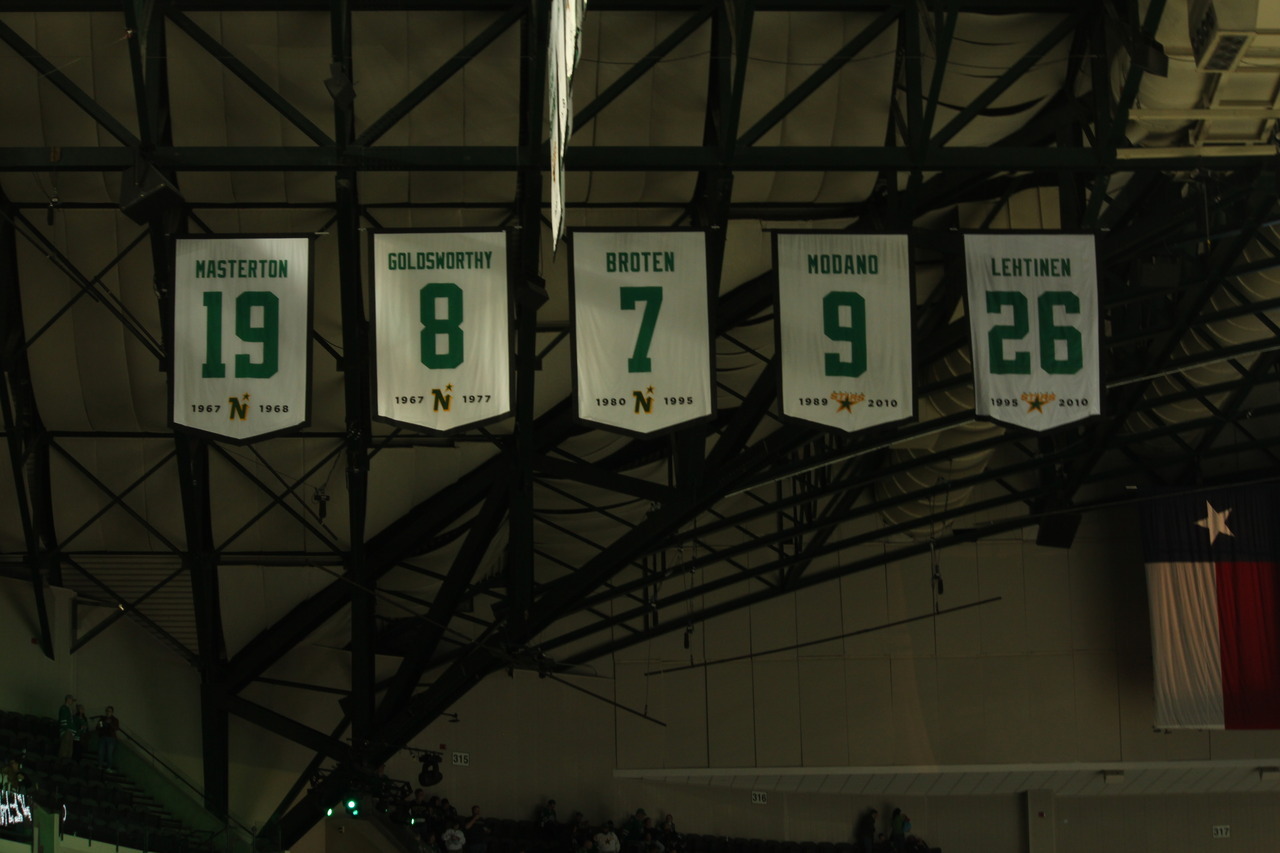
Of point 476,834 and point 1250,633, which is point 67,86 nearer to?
point 476,834

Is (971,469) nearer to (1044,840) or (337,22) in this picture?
(1044,840)

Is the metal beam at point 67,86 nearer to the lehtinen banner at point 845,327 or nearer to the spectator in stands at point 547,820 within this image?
the lehtinen banner at point 845,327

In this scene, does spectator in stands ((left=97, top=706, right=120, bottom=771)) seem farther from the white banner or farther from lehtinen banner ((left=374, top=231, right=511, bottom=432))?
the white banner

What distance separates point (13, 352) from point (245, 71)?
547 cm

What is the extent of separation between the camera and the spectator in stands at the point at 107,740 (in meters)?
24.2

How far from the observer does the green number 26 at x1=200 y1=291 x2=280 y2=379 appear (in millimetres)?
17672

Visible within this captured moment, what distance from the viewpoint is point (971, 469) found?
2973cm

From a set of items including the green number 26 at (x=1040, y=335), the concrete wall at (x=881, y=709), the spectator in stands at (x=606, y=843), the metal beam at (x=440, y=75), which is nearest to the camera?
the green number 26 at (x=1040, y=335)

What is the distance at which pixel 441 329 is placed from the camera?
1744 centimetres

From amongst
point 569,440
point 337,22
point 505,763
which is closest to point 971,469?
point 569,440

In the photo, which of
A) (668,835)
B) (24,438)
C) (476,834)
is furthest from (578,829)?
(24,438)

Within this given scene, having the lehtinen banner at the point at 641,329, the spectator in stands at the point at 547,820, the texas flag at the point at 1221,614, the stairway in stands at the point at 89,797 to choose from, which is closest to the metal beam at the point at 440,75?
the lehtinen banner at the point at 641,329

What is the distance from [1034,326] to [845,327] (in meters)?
2.12

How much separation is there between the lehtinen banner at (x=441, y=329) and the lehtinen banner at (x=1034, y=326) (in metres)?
5.32
